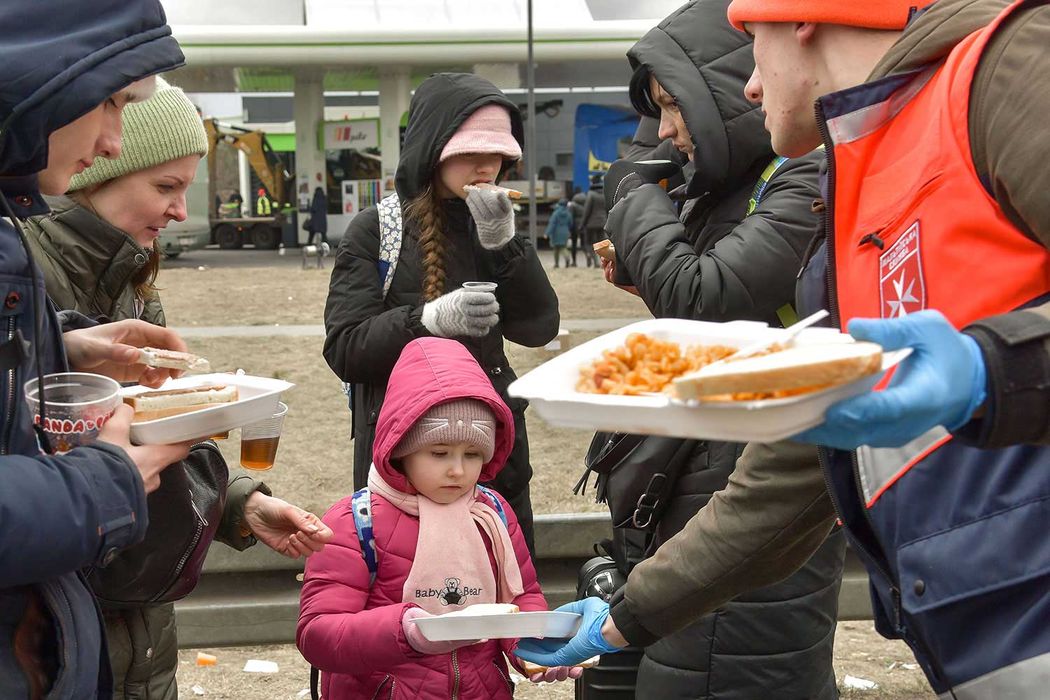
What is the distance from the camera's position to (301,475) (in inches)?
275

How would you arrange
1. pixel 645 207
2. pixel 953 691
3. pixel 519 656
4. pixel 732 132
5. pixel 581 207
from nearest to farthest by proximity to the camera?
1. pixel 953 691
2. pixel 519 656
3. pixel 732 132
4. pixel 645 207
5. pixel 581 207

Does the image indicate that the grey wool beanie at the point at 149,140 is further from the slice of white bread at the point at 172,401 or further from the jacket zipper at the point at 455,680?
the jacket zipper at the point at 455,680

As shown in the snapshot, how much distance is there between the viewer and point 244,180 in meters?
36.9

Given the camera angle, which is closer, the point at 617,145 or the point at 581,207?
the point at 581,207

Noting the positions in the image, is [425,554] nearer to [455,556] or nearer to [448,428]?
[455,556]

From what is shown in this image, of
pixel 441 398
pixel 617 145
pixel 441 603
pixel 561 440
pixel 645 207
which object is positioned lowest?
pixel 617 145

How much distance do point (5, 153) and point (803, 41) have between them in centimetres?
141

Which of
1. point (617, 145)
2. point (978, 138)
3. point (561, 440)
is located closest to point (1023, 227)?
point (978, 138)

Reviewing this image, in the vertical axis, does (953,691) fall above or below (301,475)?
above

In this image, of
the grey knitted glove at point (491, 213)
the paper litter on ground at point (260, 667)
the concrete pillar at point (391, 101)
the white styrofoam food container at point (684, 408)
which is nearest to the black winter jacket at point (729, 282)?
the grey knitted glove at point (491, 213)

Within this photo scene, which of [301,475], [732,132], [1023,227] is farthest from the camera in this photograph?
[301,475]

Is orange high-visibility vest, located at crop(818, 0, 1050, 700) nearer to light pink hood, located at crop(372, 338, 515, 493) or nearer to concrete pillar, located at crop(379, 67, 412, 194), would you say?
light pink hood, located at crop(372, 338, 515, 493)

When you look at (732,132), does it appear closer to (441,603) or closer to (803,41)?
(803,41)

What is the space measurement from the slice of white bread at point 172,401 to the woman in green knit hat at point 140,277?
1.43ft
